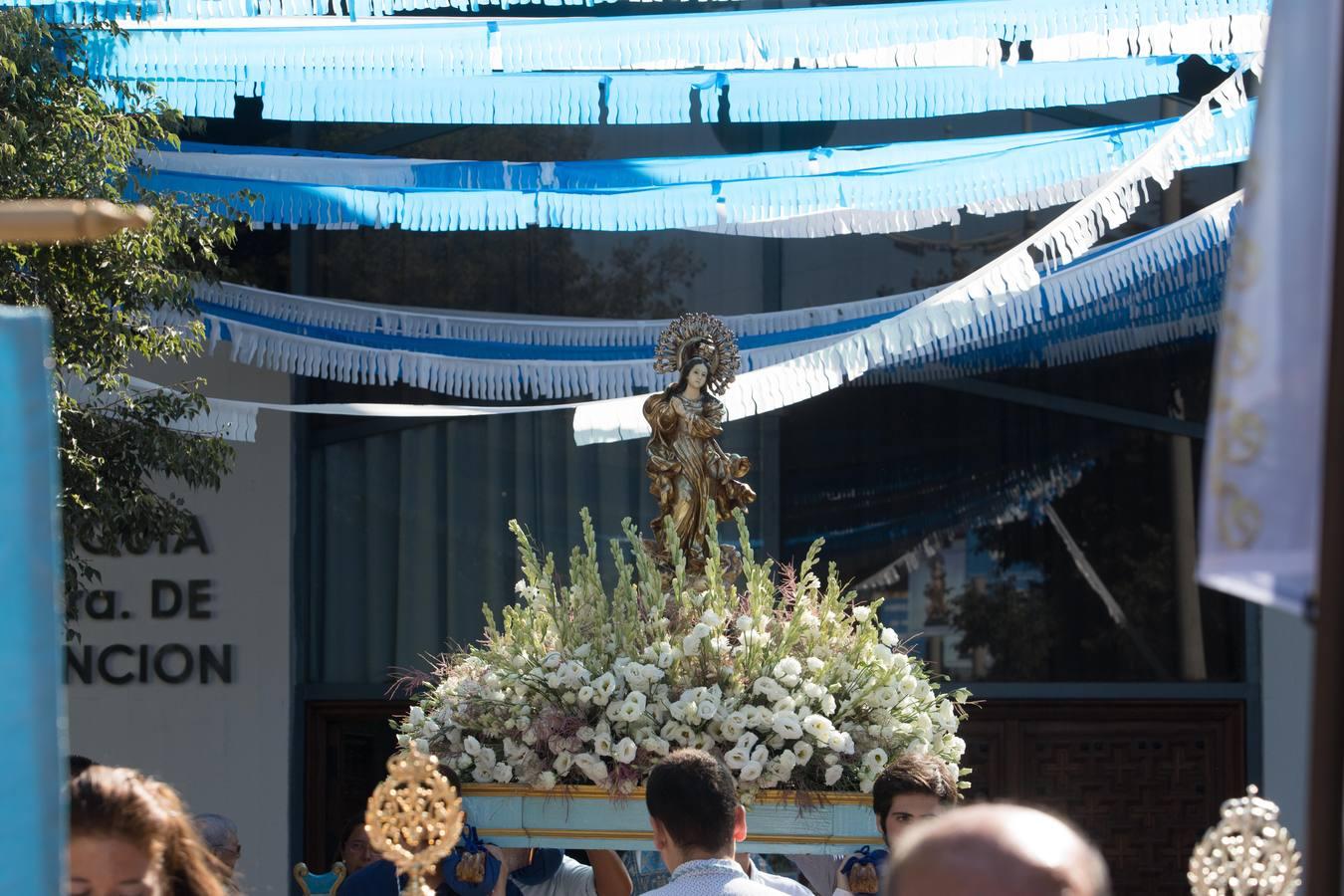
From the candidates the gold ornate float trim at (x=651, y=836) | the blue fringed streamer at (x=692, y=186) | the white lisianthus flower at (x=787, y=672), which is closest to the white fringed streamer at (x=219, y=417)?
the blue fringed streamer at (x=692, y=186)

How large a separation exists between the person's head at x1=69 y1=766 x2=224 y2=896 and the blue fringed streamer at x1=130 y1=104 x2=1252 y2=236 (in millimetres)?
4594

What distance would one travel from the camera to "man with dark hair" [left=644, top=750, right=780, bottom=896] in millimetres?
3922

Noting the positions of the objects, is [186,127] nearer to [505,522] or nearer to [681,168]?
[681,168]

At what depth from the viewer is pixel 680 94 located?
258 inches

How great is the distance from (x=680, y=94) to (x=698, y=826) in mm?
3319

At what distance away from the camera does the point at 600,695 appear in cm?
495

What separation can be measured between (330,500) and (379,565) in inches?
18.3

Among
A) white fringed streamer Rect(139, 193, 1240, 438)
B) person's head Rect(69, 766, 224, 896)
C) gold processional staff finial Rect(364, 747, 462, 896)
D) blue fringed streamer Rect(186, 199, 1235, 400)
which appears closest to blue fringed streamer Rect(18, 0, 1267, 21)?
white fringed streamer Rect(139, 193, 1240, 438)

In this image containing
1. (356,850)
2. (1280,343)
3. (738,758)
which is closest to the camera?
(1280,343)

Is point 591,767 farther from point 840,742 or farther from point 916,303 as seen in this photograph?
point 916,303

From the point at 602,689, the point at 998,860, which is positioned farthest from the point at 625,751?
the point at 998,860

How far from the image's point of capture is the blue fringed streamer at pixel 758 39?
19.3 feet

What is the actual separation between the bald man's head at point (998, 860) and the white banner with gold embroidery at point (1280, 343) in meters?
0.36

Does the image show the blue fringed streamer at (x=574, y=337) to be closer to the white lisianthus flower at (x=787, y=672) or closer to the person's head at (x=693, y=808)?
the white lisianthus flower at (x=787, y=672)
